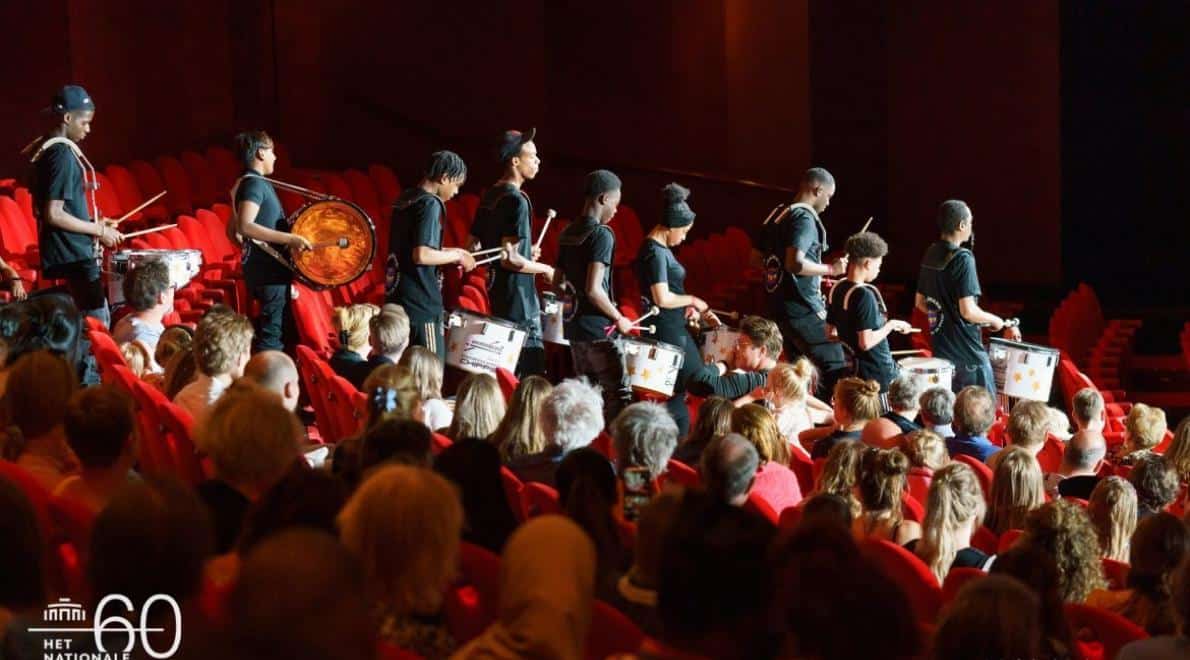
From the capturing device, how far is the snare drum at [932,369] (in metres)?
7.33

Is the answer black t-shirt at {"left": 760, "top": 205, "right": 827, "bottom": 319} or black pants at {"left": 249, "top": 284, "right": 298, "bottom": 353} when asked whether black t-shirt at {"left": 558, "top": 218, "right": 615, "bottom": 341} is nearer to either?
black t-shirt at {"left": 760, "top": 205, "right": 827, "bottom": 319}

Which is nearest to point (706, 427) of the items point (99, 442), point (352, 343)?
point (352, 343)

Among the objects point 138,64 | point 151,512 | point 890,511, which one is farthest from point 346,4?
point 151,512

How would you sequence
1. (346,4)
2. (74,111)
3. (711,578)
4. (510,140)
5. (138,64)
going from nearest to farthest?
(711,578)
(74,111)
(510,140)
(138,64)
(346,4)

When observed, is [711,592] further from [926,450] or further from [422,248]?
[422,248]

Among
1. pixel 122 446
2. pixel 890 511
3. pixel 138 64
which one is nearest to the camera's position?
pixel 122 446

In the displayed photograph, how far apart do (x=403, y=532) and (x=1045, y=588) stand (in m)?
1.25

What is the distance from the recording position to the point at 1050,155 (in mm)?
11805

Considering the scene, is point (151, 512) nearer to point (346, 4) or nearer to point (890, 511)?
point (890, 511)

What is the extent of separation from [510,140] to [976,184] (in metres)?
5.39

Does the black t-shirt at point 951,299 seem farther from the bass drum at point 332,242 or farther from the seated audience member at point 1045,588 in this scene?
the seated audience member at point 1045,588

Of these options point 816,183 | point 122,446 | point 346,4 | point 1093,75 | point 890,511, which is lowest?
point 890,511

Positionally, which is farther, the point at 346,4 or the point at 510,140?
the point at 346,4

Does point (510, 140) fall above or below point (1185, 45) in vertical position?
below
